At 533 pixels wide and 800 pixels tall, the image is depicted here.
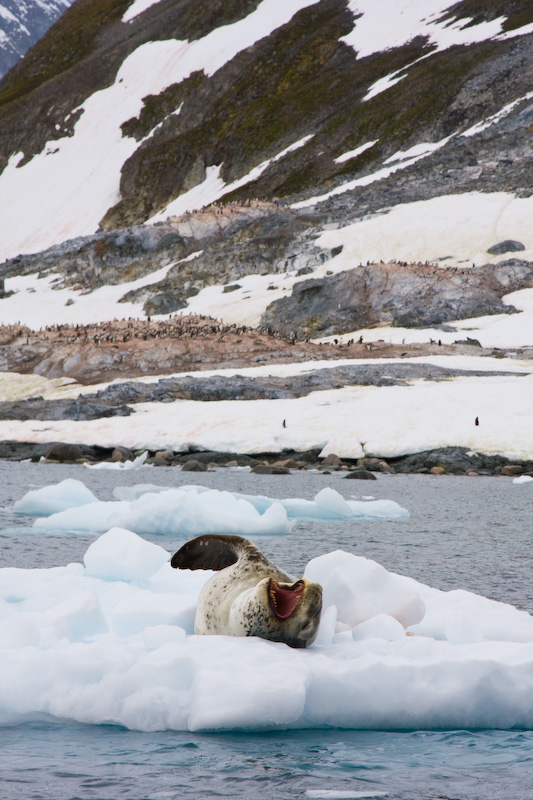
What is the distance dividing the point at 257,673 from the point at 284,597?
3.60ft

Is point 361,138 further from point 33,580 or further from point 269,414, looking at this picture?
point 33,580

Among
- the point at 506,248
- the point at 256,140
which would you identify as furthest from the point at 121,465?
the point at 256,140

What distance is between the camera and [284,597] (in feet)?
23.2

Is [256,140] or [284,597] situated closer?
[284,597]

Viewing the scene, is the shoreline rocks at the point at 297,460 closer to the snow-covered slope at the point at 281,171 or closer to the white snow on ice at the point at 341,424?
the white snow on ice at the point at 341,424

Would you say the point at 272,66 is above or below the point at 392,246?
above

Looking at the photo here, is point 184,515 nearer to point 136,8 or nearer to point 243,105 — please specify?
point 243,105

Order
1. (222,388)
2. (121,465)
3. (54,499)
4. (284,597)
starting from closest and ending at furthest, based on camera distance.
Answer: (284,597)
(54,499)
(121,465)
(222,388)

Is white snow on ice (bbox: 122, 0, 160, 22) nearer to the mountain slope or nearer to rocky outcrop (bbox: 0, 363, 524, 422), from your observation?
the mountain slope

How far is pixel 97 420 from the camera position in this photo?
132ft

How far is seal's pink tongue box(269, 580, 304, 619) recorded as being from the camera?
6.95 m

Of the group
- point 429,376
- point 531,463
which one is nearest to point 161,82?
point 429,376

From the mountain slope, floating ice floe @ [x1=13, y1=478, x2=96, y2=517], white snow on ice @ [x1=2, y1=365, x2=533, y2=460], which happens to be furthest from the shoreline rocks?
the mountain slope

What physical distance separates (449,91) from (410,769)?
106873 mm
